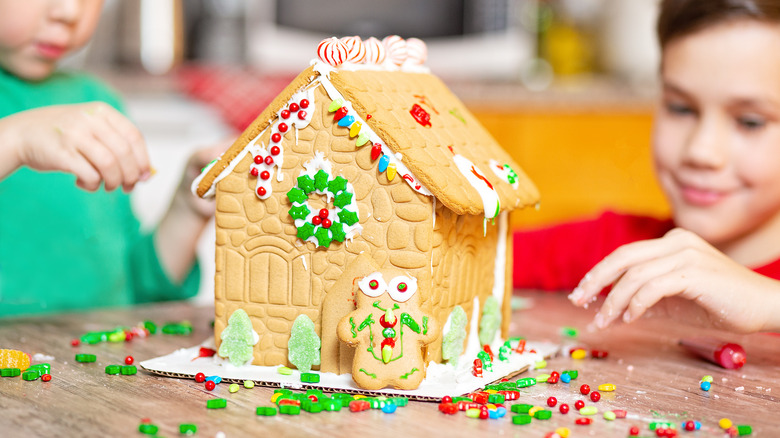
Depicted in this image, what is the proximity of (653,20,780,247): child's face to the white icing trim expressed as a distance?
611mm

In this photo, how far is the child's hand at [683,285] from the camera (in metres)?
1.04

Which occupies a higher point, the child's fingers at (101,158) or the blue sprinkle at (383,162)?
the child's fingers at (101,158)

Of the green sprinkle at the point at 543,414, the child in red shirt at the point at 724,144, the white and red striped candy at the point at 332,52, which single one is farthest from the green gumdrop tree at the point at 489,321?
the white and red striped candy at the point at 332,52

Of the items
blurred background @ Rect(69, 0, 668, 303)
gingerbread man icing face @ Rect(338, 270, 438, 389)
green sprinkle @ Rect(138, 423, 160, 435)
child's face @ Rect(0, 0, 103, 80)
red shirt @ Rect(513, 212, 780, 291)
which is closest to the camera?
green sprinkle @ Rect(138, 423, 160, 435)

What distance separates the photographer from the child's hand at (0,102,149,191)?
3.56 feet

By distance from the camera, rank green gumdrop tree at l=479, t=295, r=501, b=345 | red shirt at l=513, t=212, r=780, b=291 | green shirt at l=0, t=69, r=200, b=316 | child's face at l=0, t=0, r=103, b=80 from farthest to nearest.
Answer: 1. red shirt at l=513, t=212, r=780, b=291
2. green shirt at l=0, t=69, r=200, b=316
3. child's face at l=0, t=0, r=103, b=80
4. green gumdrop tree at l=479, t=295, r=501, b=345

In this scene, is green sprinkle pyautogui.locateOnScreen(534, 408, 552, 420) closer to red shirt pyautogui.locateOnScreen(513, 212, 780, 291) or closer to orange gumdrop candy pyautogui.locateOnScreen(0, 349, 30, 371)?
orange gumdrop candy pyautogui.locateOnScreen(0, 349, 30, 371)

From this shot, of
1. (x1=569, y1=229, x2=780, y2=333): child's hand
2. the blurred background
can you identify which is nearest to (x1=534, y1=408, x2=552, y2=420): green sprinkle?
(x1=569, y1=229, x2=780, y2=333): child's hand

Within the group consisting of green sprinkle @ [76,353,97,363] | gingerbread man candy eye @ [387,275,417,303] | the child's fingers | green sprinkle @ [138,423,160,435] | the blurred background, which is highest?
the blurred background

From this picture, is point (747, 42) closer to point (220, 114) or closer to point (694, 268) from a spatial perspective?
point (694, 268)

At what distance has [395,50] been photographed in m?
1.09

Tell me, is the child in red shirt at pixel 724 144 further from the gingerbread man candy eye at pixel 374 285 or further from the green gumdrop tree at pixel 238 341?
the green gumdrop tree at pixel 238 341

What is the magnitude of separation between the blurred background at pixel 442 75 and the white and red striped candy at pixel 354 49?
1919mm

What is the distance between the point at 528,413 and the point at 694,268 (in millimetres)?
355
